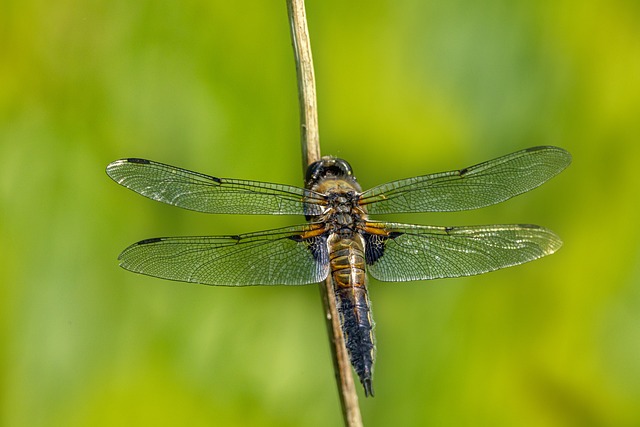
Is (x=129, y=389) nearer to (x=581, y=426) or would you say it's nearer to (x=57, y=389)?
(x=57, y=389)

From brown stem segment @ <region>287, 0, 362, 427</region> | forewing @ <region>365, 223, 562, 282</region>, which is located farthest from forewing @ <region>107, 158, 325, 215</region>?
forewing @ <region>365, 223, 562, 282</region>

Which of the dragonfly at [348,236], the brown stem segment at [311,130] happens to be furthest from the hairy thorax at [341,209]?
the brown stem segment at [311,130]

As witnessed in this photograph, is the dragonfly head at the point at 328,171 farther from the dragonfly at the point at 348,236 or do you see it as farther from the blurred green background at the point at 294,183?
the blurred green background at the point at 294,183

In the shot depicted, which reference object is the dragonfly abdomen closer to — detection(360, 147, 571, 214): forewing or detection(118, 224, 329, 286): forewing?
detection(118, 224, 329, 286): forewing

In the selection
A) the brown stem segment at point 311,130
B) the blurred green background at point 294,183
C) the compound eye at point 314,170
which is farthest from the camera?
the blurred green background at point 294,183

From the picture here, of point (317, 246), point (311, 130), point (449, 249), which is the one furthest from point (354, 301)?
point (311, 130)

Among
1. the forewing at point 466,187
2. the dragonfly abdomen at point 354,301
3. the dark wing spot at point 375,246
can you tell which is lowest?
the dragonfly abdomen at point 354,301

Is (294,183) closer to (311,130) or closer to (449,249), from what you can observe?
(311,130)
